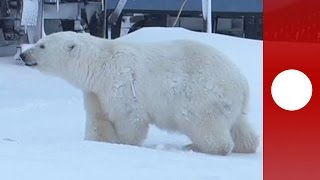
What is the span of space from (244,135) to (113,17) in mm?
8589

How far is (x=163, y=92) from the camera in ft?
16.9

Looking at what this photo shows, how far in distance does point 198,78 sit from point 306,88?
147 inches

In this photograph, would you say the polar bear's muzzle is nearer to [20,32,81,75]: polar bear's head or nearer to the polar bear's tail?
[20,32,81,75]: polar bear's head

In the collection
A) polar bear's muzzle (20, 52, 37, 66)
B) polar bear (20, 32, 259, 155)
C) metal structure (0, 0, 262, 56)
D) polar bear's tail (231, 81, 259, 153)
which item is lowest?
polar bear's tail (231, 81, 259, 153)

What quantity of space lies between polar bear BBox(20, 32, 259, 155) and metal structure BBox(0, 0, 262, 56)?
22.5 ft

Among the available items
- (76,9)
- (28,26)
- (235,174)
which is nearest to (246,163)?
(235,174)

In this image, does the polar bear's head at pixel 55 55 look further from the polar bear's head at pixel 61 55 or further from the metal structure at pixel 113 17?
the metal structure at pixel 113 17

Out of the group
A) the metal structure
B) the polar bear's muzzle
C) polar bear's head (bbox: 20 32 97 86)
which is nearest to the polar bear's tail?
polar bear's head (bbox: 20 32 97 86)

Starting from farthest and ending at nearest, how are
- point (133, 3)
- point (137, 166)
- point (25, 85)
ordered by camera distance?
point (133, 3)
point (25, 85)
point (137, 166)

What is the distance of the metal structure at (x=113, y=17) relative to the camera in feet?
42.1

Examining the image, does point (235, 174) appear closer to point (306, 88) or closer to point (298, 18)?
point (306, 88)

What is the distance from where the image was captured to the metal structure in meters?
12.8

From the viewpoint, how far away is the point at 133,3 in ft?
48.0

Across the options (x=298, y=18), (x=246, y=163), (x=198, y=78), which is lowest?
(x=246, y=163)
